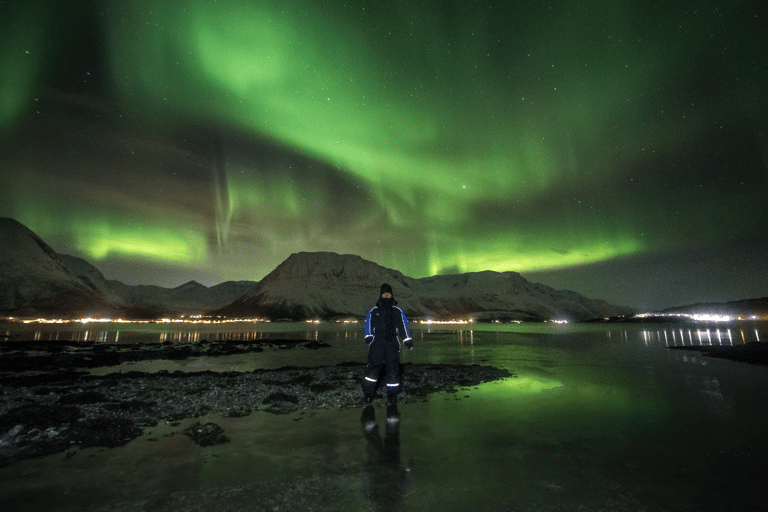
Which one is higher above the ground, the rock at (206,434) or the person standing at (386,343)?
the person standing at (386,343)

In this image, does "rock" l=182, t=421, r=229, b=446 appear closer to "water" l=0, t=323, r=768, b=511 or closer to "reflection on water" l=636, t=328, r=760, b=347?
"water" l=0, t=323, r=768, b=511

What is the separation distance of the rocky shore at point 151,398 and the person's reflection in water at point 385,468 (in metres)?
2.48

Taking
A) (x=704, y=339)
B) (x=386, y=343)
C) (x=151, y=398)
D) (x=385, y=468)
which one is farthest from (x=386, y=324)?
(x=704, y=339)

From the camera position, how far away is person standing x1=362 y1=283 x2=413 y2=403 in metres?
10.2

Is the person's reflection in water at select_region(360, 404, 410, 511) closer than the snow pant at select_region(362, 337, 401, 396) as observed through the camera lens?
Yes

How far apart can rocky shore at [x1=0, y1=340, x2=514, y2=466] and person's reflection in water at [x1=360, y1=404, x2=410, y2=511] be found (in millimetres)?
2481

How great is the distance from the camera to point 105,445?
6.83 meters

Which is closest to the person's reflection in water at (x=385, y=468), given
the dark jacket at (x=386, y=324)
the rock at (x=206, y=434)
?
the dark jacket at (x=386, y=324)

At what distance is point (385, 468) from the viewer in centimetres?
568

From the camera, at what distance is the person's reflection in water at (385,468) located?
4656 millimetres

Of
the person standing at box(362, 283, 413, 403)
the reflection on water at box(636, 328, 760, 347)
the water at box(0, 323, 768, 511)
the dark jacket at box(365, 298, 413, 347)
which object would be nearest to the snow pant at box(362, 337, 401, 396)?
the person standing at box(362, 283, 413, 403)

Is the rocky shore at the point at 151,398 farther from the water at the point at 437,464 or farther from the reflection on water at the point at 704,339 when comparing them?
the reflection on water at the point at 704,339

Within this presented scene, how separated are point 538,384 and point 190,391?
39.9 ft

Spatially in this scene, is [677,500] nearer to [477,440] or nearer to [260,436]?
[477,440]
